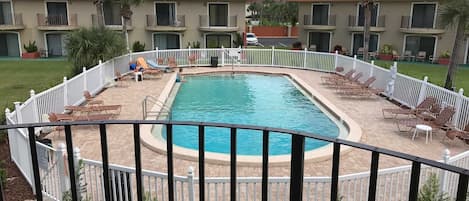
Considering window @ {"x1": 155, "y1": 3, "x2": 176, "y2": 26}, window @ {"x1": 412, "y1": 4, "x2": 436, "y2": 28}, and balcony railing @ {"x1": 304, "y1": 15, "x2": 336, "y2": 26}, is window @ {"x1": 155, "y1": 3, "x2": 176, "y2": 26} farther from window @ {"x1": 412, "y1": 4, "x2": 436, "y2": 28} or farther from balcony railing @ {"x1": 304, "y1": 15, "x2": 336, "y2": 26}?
window @ {"x1": 412, "y1": 4, "x2": 436, "y2": 28}

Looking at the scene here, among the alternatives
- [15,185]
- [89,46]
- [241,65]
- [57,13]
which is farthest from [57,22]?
[15,185]

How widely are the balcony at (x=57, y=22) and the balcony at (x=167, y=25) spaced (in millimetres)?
5384

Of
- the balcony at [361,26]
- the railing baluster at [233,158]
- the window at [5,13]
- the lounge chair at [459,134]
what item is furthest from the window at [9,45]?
the railing baluster at [233,158]

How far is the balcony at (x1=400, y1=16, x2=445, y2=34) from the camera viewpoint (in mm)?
29605

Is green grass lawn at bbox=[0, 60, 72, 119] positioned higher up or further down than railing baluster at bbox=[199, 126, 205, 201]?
further down

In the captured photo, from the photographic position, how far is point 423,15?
30.5m

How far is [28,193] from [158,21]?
25.8 metres

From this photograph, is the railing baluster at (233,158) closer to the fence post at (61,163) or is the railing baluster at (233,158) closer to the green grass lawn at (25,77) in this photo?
the fence post at (61,163)

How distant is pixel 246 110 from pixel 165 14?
18.6 meters

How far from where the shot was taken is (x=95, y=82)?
15461mm

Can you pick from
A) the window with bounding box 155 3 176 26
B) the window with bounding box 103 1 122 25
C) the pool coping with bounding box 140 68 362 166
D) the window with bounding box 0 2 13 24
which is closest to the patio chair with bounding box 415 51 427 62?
the window with bounding box 155 3 176 26

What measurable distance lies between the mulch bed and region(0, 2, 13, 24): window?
2588 cm

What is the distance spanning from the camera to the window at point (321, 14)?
112 feet

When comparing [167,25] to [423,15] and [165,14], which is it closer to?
[165,14]
